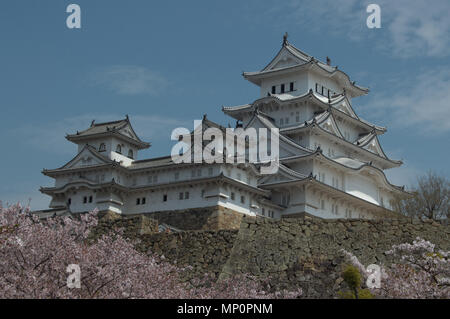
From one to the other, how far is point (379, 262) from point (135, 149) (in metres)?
41.9

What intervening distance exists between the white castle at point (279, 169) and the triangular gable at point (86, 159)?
8cm

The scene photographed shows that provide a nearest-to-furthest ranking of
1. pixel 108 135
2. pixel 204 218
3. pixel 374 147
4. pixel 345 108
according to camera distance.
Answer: pixel 204 218 < pixel 108 135 < pixel 345 108 < pixel 374 147

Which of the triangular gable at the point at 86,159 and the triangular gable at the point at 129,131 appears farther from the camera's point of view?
the triangular gable at the point at 129,131

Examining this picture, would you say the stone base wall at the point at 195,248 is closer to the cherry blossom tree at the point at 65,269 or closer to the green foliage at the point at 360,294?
the green foliage at the point at 360,294

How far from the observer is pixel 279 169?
6219 cm

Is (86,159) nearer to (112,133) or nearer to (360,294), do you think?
Answer: (112,133)

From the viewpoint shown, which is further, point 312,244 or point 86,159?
point 86,159

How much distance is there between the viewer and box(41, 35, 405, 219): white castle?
58.3 m

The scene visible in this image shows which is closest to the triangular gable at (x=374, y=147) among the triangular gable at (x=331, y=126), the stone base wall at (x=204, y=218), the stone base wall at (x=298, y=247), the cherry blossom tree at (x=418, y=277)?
the triangular gable at (x=331, y=126)

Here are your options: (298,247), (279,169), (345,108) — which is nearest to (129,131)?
(279,169)

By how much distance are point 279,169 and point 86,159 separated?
16249mm

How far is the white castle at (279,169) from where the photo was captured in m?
58.3

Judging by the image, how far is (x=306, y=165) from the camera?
6406cm
